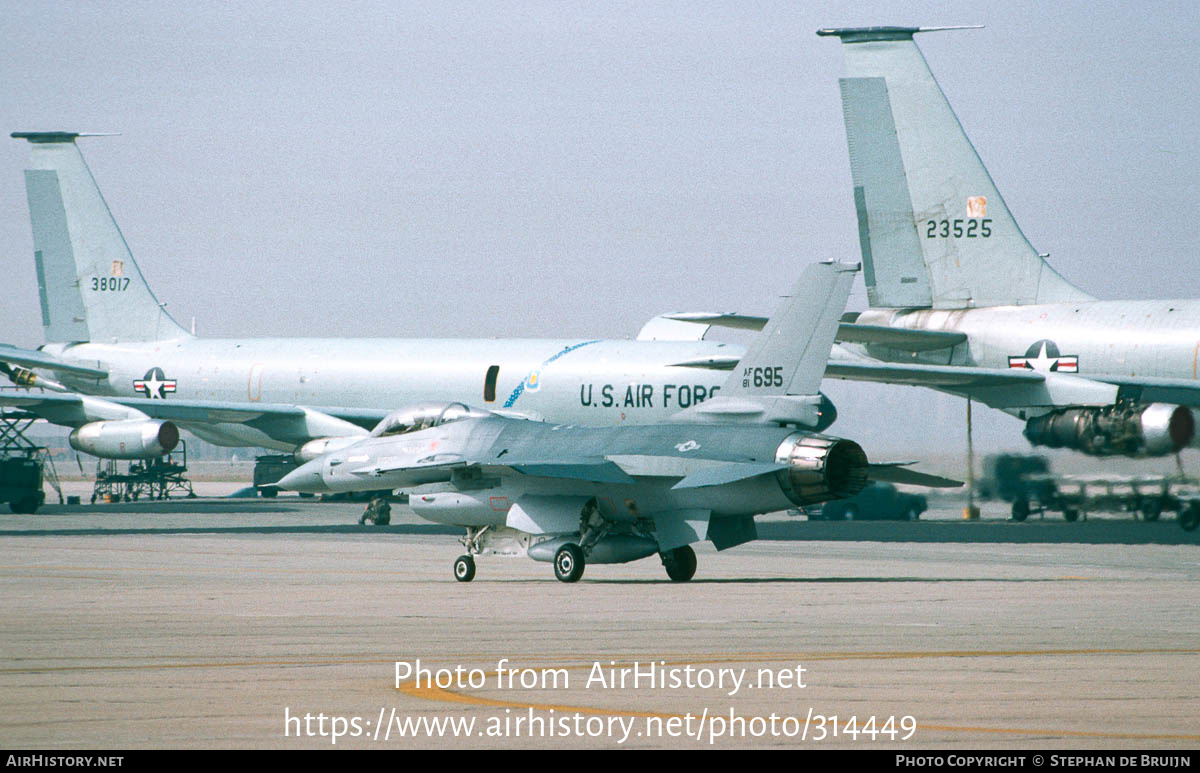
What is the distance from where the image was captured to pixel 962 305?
142 ft

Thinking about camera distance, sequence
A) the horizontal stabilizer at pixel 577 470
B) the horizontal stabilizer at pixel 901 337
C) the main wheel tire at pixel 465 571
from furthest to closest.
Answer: the horizontal stabilizer at pixel 901 337, the main wheel tire at pixel 465 571, the horizontal stabilizer at pixel 577 470

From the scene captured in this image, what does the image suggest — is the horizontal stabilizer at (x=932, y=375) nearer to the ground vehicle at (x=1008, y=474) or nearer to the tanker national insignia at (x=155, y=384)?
the ground vehicle at (x=1008, y=474)

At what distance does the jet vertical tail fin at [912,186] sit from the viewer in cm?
4362

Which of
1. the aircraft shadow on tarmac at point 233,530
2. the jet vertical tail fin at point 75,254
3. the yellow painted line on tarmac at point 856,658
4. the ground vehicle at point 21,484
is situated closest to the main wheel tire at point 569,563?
the yellow painted line on tarmac at point 856,658

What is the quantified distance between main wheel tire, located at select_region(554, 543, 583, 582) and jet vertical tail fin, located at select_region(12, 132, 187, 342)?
142 feet

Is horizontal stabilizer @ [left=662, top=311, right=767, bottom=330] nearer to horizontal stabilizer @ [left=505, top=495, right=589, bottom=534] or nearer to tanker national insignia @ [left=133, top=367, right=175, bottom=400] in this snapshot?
horizontal stabilizer @ [left=505, top=495, right=589, bottom=534]

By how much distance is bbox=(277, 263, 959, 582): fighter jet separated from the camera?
25297 millimetres

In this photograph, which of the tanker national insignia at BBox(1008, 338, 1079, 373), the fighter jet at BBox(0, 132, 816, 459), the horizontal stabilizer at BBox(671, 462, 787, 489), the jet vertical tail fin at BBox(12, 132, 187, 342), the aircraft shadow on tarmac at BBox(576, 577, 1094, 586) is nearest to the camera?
the horizontal stabilizer at BBox(671, 462, 787, 489)

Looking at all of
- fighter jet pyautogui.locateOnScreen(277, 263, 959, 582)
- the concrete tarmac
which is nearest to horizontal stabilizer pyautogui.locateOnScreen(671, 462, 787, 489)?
fighter jet pyautogui.locateOnScreen(277, 263, 959, 582)

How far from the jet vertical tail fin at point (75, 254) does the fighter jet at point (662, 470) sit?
41.3 m

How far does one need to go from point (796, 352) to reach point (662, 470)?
9.77 feet

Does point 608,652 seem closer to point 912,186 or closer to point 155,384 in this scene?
point 912,186

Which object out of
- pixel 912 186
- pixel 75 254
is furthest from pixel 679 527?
pixel 75 254

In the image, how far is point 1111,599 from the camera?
885 inches
